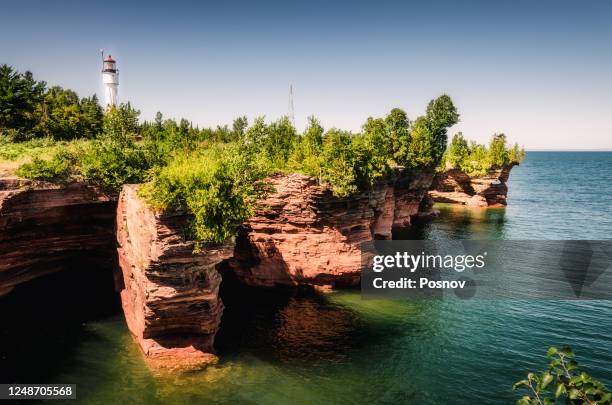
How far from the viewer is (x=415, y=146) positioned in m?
49.8

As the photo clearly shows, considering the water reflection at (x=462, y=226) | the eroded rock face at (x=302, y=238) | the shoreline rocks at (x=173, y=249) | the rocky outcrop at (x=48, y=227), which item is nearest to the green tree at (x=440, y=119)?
the water reflection at (x=462, y=226)

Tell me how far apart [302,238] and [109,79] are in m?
45.4

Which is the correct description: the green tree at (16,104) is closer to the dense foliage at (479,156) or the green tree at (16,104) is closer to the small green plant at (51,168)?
the small green plant at (51,168)

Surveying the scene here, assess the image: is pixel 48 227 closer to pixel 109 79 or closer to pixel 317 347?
pixel 317 347

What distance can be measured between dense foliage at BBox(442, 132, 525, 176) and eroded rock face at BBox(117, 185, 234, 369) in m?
61.7

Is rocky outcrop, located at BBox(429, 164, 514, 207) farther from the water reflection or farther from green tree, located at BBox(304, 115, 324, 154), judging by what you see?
green tree, located at BBox(304, 115, 324, 154)

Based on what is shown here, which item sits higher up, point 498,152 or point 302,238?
point 498,152

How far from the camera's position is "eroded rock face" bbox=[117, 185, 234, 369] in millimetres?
20016

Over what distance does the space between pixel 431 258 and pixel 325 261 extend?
1527 centimetres

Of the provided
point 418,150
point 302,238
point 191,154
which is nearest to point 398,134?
point 418,150

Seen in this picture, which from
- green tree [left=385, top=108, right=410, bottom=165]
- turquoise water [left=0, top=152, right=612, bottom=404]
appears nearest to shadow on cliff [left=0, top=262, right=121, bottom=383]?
turquoise water [left=0, top=152, right=612, bottom=404]

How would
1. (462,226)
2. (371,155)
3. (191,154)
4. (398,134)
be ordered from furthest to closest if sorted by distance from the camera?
1. (462,226)
2. (398,134)
3. (371,155)
4. (191,154)

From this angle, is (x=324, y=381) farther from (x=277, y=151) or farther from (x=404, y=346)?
(x=277, y=151)

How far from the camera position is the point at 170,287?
2086cm
